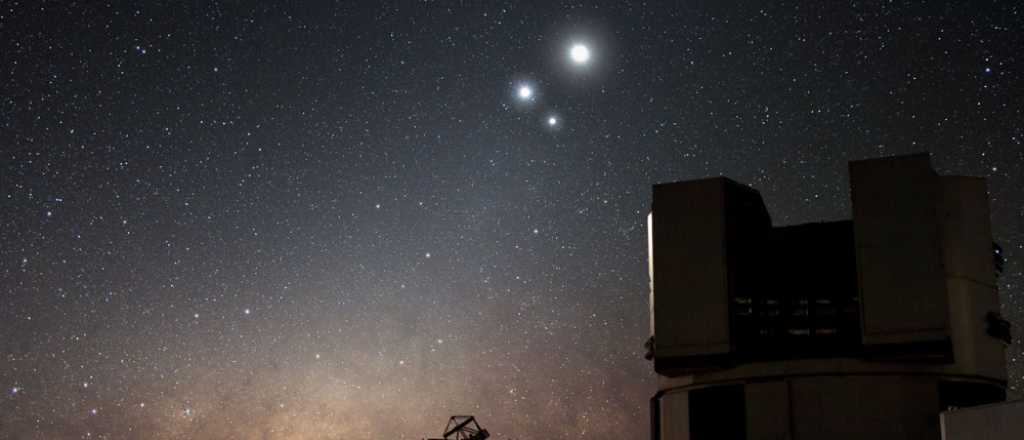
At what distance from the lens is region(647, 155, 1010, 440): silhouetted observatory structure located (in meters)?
36.0

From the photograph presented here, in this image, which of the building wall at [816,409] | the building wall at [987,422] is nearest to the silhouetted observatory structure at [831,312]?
the building wall at [816,409]

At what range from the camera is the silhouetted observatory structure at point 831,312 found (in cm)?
3603

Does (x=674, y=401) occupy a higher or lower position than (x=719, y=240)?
lower

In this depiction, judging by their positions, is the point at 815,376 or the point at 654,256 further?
the point at 654,256

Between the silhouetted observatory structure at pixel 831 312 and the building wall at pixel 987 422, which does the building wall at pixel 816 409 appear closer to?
the silhouetted observatory structure at pixel 831 312

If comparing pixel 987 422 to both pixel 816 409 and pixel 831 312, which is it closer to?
pixel 816 409

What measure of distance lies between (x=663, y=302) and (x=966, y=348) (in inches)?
443

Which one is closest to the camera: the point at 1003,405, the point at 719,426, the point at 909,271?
the point at 1003,405

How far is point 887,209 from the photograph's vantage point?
37.2 m

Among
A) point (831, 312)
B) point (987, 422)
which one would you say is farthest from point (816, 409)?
point (987, 422)

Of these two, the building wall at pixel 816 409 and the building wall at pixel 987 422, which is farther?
the building wall at pixel 816 409

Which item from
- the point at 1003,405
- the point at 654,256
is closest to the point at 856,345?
the point at 654,256

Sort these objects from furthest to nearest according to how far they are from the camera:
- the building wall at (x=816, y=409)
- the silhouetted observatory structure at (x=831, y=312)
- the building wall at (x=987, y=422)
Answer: the silhouetted observatory structure at (x=831, y=312) → the building wall at (x=816, y=409) → the building wall at (x=987, y=422)

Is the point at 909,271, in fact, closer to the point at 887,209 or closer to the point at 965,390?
the point at 887,209
